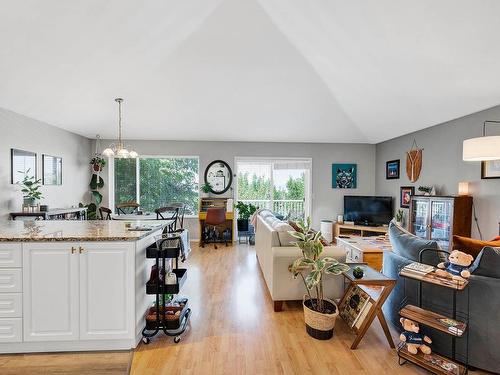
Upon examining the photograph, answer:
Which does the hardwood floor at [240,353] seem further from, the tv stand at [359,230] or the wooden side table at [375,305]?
the tv stand at [359,230]

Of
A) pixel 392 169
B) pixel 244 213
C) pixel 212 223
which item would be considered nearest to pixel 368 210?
pixel 392 169

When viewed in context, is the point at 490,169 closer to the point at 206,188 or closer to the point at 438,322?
the point at 438,322

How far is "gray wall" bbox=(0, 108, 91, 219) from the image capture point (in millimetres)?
3692

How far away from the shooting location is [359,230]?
5.78 metres

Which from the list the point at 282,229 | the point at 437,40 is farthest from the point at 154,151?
the point at 437,40

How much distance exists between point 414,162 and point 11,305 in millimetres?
5890

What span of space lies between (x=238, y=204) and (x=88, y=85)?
355 centimetres

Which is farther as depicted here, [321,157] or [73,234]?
[321,157]

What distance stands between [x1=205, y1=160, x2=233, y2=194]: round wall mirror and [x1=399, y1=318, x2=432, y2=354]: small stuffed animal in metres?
4.67

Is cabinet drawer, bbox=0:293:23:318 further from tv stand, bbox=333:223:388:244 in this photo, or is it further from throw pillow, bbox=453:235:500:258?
tv stand, bbox=333:223:388:244

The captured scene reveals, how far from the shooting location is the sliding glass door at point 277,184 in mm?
6426

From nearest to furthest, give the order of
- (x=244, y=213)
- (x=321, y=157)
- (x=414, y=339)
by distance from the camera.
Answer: (x=414, y=339) < (x=244, y=213) < (x=321, y=157)

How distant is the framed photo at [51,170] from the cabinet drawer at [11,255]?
2.94 m

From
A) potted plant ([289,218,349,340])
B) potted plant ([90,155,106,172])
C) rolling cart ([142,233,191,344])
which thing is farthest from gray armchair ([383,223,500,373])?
potted plant ([90,155,106,172])
